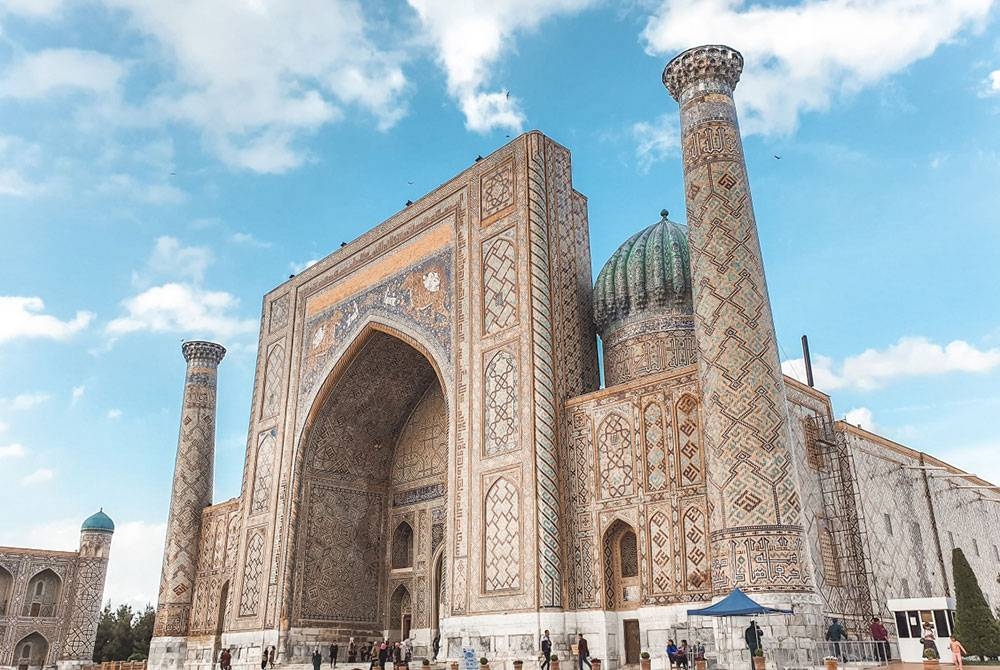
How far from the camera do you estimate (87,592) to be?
23156 millimetres

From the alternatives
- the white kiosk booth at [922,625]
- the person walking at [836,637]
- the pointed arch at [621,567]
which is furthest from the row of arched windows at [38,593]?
the white kiosk booth at [922,625]

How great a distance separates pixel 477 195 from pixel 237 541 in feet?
23.5

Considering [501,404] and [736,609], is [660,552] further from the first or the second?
[501,404]

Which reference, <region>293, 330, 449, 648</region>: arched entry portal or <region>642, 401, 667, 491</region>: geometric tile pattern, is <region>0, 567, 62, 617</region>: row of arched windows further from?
<region>642, 401, 667, 491</region>: geometric tile pattern

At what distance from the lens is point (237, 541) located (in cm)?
1458

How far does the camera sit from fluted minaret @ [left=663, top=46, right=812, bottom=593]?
7.68m

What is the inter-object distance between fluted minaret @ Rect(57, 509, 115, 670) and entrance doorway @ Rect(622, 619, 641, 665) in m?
18.4

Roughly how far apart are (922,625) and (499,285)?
603 centimetres

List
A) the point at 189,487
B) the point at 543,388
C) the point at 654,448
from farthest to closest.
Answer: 1. the point at 189,487
2. the point at 543,388
3. the point at 654,448

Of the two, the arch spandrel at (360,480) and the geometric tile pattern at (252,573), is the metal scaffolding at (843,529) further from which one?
the geometric tile pattern at (252,573)

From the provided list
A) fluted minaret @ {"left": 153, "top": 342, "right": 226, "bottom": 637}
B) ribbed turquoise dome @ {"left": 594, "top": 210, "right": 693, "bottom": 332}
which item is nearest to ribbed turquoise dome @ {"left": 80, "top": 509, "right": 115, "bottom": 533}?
fluted minaret @ {"left": 153, "top": 342, "right": 226, "bottom": 637}

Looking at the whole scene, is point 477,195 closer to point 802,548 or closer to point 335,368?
point 335,368

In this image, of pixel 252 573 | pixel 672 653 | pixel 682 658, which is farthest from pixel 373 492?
pixel 682 658

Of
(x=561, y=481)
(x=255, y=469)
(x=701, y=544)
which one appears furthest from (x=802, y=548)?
(x=255, y=469)
